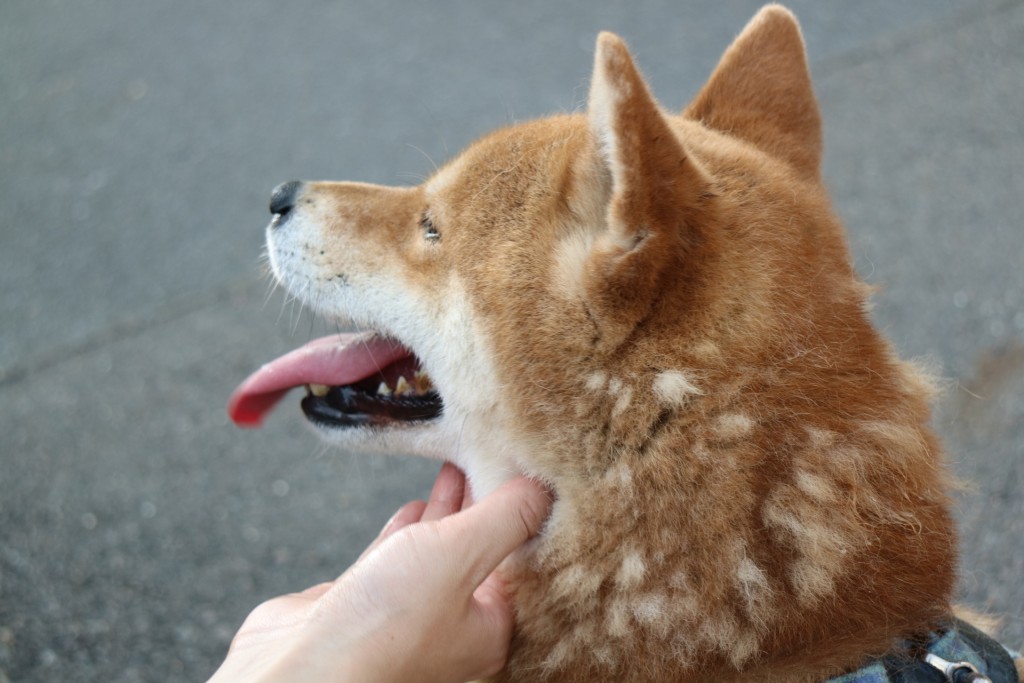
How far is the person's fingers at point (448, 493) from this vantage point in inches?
85.3

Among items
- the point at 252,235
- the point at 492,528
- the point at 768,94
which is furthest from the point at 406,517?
the point at 252,235

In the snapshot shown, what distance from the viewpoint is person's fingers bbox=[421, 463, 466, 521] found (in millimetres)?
2166

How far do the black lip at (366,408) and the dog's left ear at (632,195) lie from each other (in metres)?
0.60

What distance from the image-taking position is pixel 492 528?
1.78 m

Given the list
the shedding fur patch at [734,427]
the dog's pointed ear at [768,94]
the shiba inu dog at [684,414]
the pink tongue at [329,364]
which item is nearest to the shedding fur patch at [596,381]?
the shiba inu dog at [684,414]

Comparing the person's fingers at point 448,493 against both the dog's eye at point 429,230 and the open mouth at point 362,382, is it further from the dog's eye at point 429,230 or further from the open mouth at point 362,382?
the dog's eye at point 429,230

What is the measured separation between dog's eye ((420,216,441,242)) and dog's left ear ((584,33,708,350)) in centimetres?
51

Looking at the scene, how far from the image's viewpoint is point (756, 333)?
1.74m

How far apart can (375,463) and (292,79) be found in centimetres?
359

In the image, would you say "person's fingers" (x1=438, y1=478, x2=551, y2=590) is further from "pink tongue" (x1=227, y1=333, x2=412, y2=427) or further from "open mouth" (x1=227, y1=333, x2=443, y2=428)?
"pink tongue" (x1=227, y1=333, x2=412, y2=427)

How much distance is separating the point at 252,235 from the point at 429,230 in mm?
3486

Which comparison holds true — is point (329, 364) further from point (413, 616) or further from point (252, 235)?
point (252, 235)

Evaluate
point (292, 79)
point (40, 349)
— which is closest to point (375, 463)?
point (40, 349)

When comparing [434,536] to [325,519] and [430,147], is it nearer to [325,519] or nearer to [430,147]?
[325,519]
